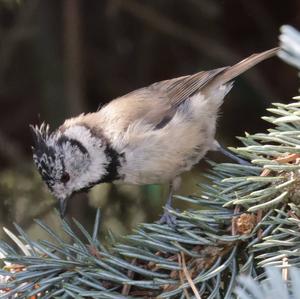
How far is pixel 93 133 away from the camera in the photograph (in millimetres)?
2283

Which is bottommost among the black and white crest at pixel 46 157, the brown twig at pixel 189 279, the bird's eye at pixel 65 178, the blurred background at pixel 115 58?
the brown twig at pixel 189 279

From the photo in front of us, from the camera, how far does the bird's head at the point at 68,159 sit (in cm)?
212

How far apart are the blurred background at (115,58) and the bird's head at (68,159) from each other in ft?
0.84

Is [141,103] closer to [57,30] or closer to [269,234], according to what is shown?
[57,30]

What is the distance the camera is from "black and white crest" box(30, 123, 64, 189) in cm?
210

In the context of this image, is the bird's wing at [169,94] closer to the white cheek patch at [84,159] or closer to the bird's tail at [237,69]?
the bird's tail at [237,69]

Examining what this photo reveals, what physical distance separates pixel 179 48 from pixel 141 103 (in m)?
0.68

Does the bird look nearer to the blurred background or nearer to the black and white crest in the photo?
the black and white crest

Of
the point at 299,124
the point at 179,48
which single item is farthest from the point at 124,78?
the point at 299,124

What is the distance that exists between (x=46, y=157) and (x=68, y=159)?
0.13 m

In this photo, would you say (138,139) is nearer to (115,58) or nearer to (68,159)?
(68,159)

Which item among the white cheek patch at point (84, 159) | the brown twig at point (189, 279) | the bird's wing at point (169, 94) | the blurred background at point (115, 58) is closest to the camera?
the brown twig at point (189, 279)

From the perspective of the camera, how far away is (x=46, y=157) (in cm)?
211

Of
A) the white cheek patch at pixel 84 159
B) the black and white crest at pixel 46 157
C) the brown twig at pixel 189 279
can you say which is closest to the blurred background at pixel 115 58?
the white cheek patch at pixel 84 159
